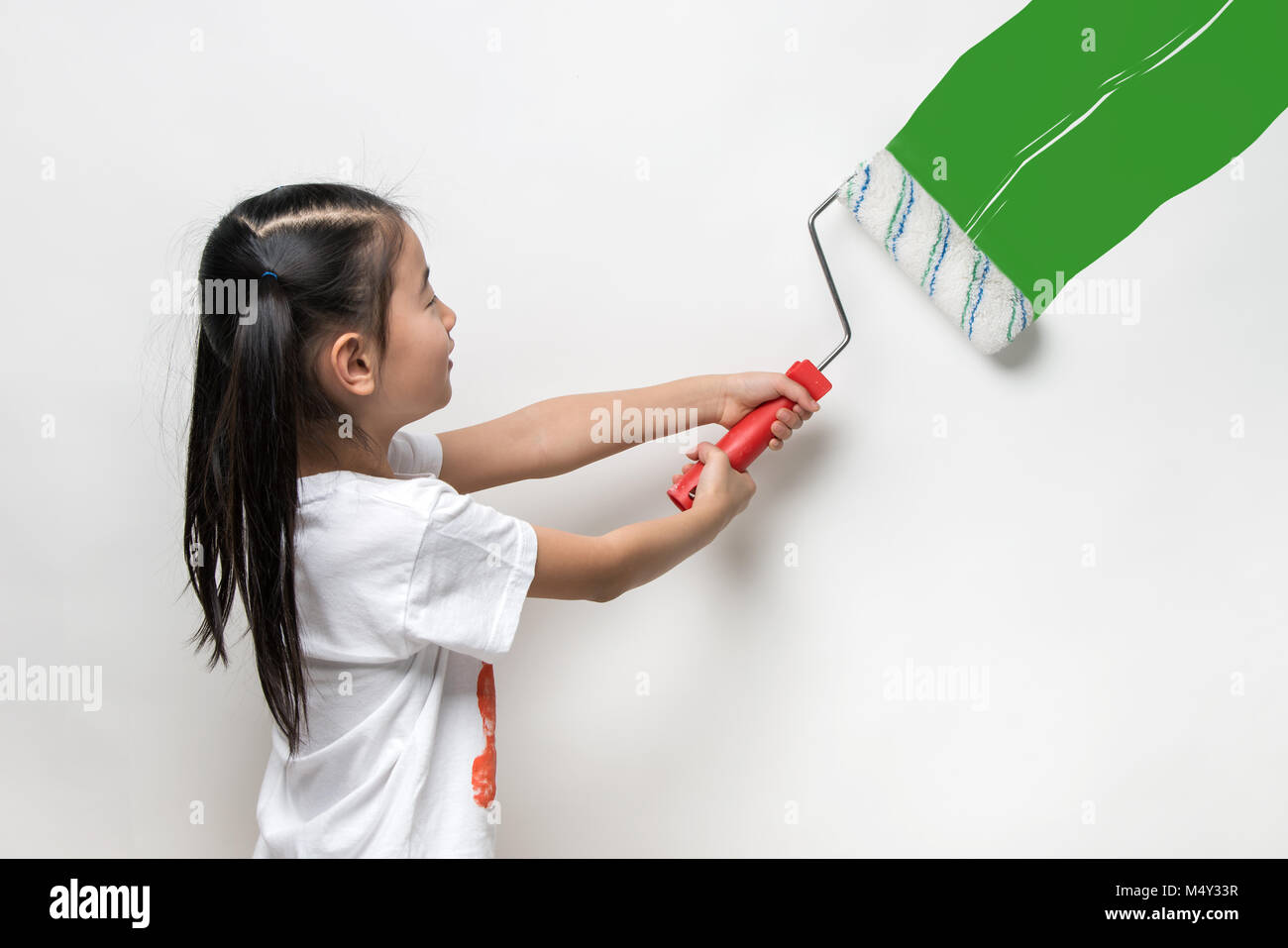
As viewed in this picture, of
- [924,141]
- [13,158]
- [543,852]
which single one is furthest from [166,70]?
[543,852]

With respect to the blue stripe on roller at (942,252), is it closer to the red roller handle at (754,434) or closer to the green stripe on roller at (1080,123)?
the green stripe on roller at (1080,123)

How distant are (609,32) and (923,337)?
0.38 m

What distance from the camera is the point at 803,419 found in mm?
868

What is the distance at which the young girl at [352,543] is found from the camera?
71 centimetres

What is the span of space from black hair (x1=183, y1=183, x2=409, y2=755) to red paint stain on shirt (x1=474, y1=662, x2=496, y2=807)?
0.14m

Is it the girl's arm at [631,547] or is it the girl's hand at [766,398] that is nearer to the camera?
the girl's arm at [631,547]

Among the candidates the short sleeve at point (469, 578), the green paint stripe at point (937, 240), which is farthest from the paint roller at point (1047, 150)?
the short sleeve at point (469, 578)

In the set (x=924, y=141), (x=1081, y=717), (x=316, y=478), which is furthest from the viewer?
→ (x=1081, y=717)

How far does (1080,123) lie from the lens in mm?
834

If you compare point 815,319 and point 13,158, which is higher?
point 13,158

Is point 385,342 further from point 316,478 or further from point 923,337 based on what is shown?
point 923,337

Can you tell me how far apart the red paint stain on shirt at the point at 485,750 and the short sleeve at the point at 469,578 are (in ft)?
0.30

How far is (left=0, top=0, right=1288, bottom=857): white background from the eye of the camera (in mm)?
908

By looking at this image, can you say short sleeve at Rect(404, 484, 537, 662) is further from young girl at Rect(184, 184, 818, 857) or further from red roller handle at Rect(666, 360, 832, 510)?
red roller handle at Rect(666, 360, 832, 510)
